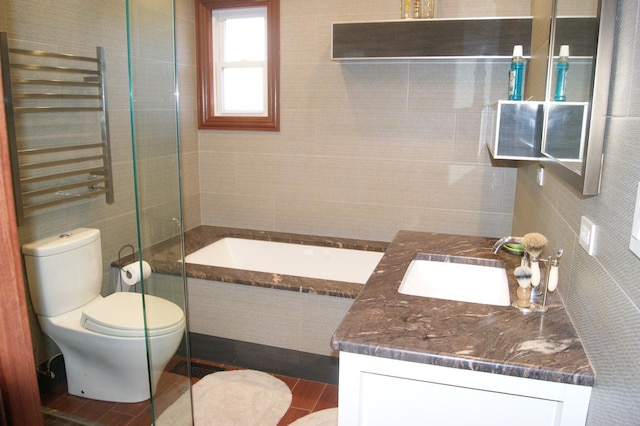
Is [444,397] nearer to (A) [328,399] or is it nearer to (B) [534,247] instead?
(B) [534,247]

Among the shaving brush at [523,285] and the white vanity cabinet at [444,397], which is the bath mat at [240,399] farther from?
the shaving brush at [523,285]

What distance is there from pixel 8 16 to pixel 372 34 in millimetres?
1882

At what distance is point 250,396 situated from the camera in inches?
105

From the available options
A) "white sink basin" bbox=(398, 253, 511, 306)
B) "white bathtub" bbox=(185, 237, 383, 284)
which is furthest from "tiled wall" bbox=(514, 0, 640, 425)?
"white bathtub" bbox=(185, 237, 383, 284)

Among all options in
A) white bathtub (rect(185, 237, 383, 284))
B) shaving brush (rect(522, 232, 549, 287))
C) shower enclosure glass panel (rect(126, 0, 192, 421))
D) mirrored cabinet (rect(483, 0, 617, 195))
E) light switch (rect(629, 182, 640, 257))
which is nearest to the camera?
light switch (rect(629, 182, 640, 257))

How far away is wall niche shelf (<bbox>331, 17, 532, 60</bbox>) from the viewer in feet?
8.93

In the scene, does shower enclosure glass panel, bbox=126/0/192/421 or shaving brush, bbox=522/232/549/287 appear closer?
shaving brush, bbox=522/232/549/287

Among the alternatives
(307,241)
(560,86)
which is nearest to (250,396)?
(307,241)

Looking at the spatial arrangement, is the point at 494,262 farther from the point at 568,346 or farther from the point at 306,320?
the point at 306,320

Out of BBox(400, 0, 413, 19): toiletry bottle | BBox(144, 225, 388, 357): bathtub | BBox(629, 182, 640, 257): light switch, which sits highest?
BBox(400, 0, 413, 19): toiletry bottle

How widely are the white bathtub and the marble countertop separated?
1.70 meters

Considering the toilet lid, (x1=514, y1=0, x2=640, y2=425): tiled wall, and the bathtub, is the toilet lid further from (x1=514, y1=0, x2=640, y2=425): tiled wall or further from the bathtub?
(x1=514, y1=0, x2=640, y2=425): tiled wall

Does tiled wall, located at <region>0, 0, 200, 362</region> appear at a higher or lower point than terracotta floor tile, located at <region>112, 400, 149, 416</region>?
higher

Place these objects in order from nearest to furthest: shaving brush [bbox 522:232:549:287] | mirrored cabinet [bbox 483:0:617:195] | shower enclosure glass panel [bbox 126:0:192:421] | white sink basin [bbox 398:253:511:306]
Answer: mirrored cabinet [bbox 483:0:617:195] < shaving brush [bbox 522:232:549:287] < shower enclosure glass panel [bbox 126:0:192:421] < white sink basin [bbox 398:253:511:306]
